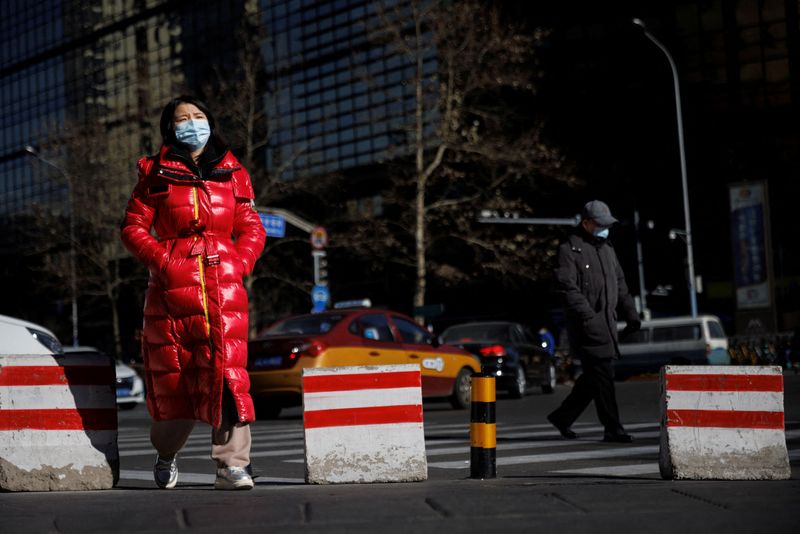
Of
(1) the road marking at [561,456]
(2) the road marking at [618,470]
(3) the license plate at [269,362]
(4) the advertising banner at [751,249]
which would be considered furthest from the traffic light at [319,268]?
(2) the road marking at [618,470]

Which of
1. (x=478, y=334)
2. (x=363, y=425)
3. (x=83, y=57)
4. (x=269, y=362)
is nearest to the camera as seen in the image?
(x=363, y=425)

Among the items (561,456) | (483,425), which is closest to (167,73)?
(561,456)

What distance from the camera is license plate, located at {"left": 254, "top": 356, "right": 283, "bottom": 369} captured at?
51.6 feet

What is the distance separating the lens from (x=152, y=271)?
21.3 feet

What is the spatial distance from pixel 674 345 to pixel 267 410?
15112mm

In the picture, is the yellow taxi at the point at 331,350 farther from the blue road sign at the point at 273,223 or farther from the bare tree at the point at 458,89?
the bare tree at the point at 458,89

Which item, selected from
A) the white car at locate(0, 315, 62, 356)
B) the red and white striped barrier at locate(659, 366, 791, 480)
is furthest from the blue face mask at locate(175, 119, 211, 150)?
the white car at locate(0, 315, 62, 356)

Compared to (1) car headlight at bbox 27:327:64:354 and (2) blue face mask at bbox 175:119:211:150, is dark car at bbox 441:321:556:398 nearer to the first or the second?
(1) car headlight at bbox 27:327:64:354

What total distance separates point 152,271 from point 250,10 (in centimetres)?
5835

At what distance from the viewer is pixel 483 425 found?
7078 mm

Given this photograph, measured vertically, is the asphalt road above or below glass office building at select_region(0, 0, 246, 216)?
below

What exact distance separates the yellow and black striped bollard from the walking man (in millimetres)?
2705

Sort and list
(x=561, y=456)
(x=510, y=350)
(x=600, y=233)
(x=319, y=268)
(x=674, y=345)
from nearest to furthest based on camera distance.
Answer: (x=561, y=456), (x=600, y=233), (x=510, y=350), (x=319, y=268), (x=674, y=345)

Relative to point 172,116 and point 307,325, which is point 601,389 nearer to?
point 172,116
